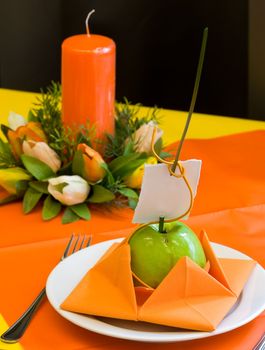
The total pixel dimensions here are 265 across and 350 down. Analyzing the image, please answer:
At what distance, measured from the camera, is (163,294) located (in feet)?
2.33

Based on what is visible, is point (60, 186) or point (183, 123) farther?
point (183, 123)

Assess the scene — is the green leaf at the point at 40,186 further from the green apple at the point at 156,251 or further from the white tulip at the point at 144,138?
the green apple at the point at 156,251

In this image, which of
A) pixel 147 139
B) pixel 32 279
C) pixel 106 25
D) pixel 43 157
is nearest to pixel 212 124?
pixel 147 139

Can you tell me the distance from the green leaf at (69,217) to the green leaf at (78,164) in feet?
0.18

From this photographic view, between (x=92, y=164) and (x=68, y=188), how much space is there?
0.05 meters

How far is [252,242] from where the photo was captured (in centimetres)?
96

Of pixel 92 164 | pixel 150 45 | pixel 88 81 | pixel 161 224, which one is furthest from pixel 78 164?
pixel 150 45

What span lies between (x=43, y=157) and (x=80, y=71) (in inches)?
5.3

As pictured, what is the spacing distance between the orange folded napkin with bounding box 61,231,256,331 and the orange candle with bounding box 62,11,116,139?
1.28ft

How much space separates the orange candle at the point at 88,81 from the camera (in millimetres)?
1086

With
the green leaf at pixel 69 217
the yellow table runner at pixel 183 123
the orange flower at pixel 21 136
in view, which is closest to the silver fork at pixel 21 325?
the green leaf at pixel 69 217

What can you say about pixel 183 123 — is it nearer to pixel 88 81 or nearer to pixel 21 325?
pixel 88 81

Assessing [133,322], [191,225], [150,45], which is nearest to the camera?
[133,322]

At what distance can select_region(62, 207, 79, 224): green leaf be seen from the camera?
1022mm
